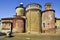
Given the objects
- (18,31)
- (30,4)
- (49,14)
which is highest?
(30,4)

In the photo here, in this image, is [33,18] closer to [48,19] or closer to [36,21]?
[36,21]

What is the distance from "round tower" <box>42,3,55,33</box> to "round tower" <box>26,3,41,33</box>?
1329 mm

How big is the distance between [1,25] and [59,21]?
1628 centimetres

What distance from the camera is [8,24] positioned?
34.2m

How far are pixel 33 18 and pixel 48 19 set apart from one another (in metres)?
3.64

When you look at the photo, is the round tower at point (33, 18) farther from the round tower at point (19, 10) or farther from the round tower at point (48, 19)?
the round tower at point (19, 10)

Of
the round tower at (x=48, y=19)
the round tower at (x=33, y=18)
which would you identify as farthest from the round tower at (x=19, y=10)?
the round tower at (x=48, y=19)

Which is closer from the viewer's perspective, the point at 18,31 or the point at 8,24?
the point at 18,31

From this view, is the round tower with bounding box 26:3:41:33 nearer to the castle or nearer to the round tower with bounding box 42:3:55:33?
the castle

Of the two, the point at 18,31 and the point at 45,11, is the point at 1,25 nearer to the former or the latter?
the point at 18,31

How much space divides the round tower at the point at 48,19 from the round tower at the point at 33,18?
1329 millimetres

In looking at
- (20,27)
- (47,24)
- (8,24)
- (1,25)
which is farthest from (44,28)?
(1,25)

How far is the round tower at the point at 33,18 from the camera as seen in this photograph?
96.6 feet

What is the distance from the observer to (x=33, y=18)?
29.9m
